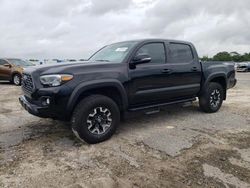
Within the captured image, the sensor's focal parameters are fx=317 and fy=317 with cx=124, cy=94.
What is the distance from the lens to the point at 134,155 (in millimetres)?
4703

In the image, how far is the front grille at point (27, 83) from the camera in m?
5.24

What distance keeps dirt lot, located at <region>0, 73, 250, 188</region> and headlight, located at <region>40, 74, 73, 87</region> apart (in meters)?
1.02

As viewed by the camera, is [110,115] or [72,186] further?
[110,115]

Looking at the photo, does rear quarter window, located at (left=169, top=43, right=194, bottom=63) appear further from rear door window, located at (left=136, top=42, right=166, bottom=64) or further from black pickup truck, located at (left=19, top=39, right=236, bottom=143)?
rear door window, located at (left=136, top=42, right=166, bottom=64)

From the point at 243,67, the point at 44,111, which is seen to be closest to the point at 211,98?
the point at 44,111

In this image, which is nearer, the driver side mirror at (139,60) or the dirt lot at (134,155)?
the dirt lot at (134,155)

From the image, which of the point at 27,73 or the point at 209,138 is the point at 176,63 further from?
the point at 27,73

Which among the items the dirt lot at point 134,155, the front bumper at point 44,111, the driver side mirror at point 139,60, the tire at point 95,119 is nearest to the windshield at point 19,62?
the dirt lot at point 134,155

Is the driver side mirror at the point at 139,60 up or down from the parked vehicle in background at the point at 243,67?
up

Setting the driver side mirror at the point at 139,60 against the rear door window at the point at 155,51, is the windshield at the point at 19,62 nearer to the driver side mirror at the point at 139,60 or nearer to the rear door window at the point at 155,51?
the rear door window at the point at 155,51

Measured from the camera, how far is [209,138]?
5.58 meters

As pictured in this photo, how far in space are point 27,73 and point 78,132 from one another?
1.41 meters

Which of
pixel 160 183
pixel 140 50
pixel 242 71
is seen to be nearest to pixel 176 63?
pixel 140 50

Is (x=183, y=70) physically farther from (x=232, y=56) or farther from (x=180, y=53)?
(x=232, y=56)
